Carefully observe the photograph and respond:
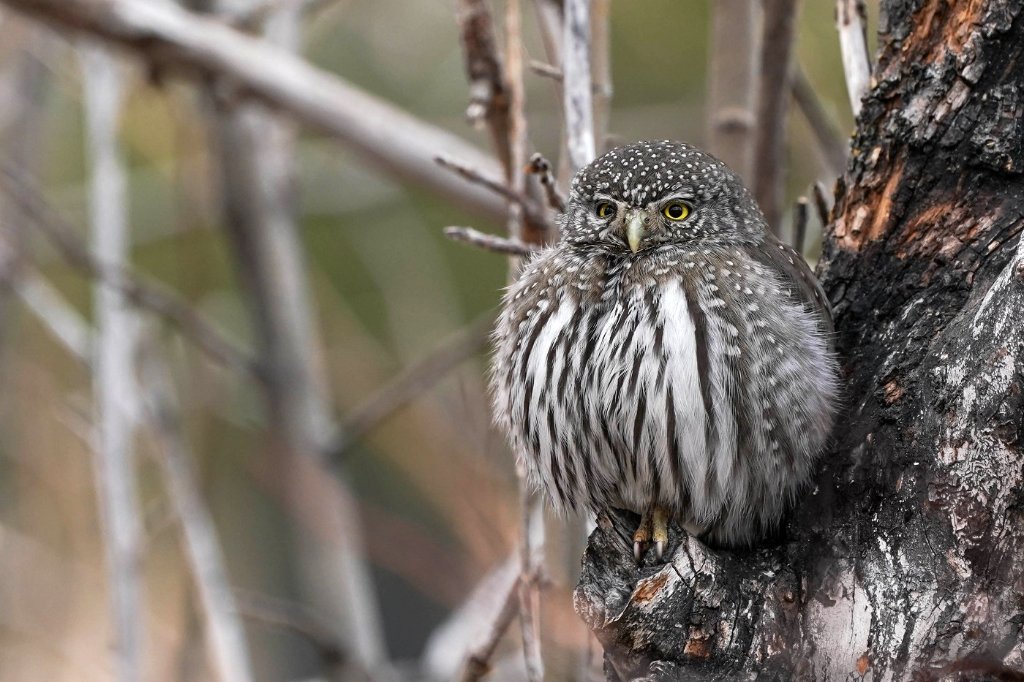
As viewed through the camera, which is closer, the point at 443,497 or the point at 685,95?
the point at 443,497

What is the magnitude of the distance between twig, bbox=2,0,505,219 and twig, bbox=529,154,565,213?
1.12 meters

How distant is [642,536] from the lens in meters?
2.74

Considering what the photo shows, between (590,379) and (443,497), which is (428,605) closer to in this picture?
(443,497)

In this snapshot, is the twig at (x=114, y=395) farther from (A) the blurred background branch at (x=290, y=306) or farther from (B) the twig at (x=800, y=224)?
(B) the twig at (x=800, y=224)

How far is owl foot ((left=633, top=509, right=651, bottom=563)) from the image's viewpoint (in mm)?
2596

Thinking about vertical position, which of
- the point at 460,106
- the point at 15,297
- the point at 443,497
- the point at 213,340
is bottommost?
the point at 443,497

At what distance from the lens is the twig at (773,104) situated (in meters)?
3.47

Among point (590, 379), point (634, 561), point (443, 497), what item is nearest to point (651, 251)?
point (590, 379)

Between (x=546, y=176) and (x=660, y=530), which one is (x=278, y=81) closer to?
(x=546, y=176)

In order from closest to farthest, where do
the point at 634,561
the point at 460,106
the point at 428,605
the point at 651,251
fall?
the point at 634,561
the point at 651,251
the point at 460,106
the point at 428,605

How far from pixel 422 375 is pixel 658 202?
1421 millimetres

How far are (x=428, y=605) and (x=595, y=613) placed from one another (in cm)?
635

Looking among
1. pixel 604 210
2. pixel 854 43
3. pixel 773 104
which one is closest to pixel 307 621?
pixel 604 210

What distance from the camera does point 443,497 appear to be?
14.0 feet
